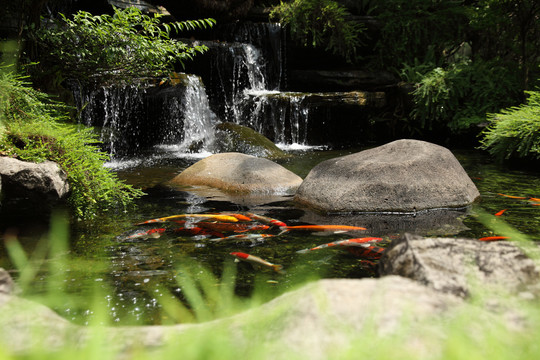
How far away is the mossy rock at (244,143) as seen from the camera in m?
9.88

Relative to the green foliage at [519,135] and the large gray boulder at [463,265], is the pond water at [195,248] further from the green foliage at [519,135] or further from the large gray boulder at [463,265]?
the green foliage at [519,135]

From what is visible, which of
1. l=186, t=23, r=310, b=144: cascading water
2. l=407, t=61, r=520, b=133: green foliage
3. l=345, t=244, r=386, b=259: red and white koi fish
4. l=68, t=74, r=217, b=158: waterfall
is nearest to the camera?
l=345, t=244, r=386, b=259: red and white koi fish

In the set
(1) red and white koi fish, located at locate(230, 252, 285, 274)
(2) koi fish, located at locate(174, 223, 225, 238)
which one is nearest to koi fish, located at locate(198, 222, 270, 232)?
(2) koi fish, located at locate(174, 223, 225, 238)

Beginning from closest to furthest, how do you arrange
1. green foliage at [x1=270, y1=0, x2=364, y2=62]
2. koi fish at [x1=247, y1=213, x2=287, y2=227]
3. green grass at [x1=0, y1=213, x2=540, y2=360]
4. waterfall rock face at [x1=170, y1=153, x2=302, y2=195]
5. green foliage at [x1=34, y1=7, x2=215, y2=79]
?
green grass at [x1=0, y1=213, x2=540, y2=360]
koi fish at [x1=247, y1=213, x2=287, y2=227]
green foliage at [x1=34, y1=7, x2=215, y2=79]
waterfall rock face at [x1=170, y1=153, x2=302, y2=195]
green foliage at [x1=270, y1=0, x2=364, y2=62]

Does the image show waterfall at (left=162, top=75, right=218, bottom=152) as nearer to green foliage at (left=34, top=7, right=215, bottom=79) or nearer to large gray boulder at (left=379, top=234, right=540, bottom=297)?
green foliage at (left=34, top=7, right=215, bottom=79)

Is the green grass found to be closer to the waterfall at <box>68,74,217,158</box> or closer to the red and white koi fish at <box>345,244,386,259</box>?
the red and white koi fish at <box>345,244,386,259</box>

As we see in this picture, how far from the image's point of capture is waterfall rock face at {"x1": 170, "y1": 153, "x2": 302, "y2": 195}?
620cm

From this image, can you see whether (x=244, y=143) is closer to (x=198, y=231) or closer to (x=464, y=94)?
(x=198, y=231)

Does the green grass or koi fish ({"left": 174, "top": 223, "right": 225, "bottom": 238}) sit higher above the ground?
the green grass

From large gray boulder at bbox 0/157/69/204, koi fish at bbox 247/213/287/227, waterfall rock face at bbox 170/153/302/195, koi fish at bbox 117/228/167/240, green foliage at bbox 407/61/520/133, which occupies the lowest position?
koi fish at bbox 117/228/167/240

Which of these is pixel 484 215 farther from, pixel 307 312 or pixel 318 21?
pixel 318 21

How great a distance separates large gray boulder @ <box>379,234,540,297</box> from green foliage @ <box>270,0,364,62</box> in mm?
12843

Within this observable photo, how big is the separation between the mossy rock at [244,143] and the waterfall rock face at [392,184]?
13.7ft

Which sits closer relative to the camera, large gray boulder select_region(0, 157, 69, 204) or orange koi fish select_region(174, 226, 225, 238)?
large gray boulder select_region(0, 157, 69, 204)
